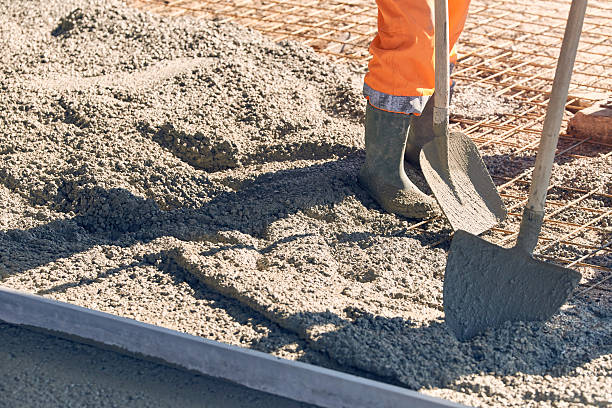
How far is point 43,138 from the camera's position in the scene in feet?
10.1

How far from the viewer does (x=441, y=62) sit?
2494mm

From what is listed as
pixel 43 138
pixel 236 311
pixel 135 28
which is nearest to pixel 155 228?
pixel 236 311

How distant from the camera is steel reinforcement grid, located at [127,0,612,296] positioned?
9.28ft

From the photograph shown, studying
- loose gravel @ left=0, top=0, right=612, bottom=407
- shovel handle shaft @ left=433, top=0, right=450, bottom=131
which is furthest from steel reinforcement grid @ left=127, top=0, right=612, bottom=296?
shovel handle shaft @ left=433, top=0, right=450, bottom=131

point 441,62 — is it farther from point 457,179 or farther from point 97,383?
point 97,383

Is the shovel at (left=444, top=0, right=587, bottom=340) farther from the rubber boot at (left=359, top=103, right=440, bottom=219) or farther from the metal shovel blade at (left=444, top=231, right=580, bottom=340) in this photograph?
the rubber boot at (left=359, top=103, right=440, bottom=219)

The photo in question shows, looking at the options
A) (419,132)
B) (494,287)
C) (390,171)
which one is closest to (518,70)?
(419,132)

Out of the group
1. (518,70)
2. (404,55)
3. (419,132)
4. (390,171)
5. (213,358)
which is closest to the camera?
(213,358)

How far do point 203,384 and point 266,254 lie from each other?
654 millimetres

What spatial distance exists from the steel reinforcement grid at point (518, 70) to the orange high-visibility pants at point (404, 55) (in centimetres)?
52

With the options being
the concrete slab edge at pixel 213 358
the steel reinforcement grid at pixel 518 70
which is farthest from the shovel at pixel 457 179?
the concrete slab edge at pixel 213 358

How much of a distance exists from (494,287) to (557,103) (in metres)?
0.60

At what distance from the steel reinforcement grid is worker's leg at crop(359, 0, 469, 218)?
0.56 feet

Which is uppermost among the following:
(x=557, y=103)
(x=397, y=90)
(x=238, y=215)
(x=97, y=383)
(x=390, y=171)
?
(x=557, y=103)
